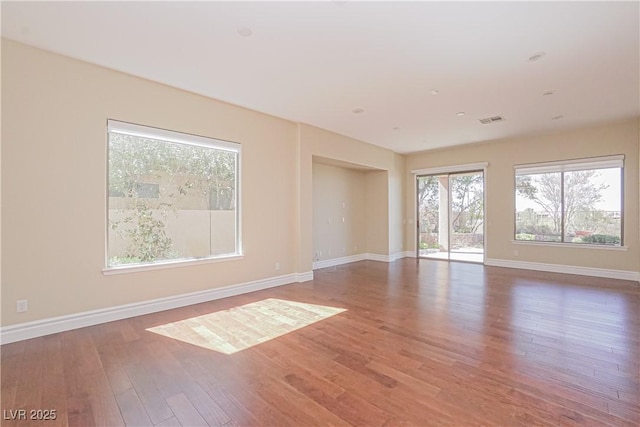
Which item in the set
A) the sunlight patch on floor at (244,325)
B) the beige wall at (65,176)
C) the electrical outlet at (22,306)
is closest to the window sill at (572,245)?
the sunlight patch on floor at (244,325)

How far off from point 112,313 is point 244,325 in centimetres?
164

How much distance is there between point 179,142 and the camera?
420cm

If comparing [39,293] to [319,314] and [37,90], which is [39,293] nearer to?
[37,90]

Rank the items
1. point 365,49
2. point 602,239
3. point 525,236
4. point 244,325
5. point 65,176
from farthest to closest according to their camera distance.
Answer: point 525,236 → point 602,239 → point 244,325 → point 65,176 → point 365,49

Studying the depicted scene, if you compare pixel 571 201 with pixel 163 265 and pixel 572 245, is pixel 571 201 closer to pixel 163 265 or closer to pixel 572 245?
pixel 572 245

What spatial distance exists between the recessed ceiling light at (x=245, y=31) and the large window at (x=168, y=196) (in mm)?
1903

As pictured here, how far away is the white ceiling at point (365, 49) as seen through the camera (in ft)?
8.30

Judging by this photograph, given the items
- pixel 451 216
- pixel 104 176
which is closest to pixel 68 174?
pixel 104 176

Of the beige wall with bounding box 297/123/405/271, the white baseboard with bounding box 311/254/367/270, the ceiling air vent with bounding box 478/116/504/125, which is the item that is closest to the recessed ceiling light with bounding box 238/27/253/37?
the beige wall with bounding box 297/123/405/271

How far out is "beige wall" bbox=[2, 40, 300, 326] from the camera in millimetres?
2939

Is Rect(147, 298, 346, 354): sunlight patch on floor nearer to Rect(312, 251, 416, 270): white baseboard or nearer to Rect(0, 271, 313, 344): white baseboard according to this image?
Rect(0, 271, 313, 344): white baseboard

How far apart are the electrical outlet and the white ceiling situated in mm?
2684

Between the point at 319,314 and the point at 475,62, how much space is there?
142 inches

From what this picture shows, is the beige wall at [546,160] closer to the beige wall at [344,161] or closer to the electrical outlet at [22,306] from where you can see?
the beige wall at [344,161]
